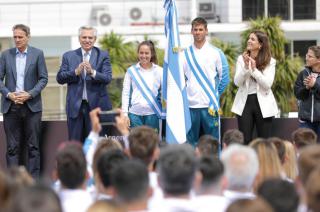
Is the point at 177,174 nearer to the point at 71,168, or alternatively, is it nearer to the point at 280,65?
the point at 71,168

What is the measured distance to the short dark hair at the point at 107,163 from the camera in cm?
578

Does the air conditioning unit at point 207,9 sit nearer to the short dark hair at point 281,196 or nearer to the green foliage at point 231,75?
the green foliage at point 231,75

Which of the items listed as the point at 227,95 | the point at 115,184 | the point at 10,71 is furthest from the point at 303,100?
the point at 227,95

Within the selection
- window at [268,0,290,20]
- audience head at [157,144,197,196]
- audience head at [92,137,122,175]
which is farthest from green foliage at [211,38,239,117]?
audience head at [157,144,197,196]

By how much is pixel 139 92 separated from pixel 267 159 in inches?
171

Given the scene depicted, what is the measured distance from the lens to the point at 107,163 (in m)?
5.86

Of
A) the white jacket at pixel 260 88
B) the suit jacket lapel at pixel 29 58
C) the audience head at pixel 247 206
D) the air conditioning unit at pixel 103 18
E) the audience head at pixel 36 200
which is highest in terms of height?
the air conditioning unit at pixel 103 18

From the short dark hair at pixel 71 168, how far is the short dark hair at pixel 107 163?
15cm

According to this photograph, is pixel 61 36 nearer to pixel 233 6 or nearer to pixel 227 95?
pixel 233 6

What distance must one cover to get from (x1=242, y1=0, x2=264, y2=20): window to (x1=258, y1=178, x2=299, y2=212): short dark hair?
2559 centimetres

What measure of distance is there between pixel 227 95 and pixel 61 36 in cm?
960

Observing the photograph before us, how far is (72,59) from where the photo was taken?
34.6 feet

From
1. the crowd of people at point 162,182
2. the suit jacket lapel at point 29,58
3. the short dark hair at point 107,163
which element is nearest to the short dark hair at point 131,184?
the crowd of people at point 162,182

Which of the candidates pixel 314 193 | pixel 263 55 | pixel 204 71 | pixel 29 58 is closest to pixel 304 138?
pixel 263 55
